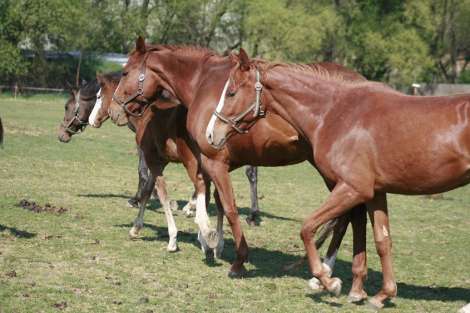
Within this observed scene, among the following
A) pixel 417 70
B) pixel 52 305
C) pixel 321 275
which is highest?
pixel 321 275

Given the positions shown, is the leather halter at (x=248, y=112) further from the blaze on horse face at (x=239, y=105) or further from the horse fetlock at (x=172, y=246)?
the horse fetlock at (x=172, y=246)

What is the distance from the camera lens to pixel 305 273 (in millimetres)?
9133

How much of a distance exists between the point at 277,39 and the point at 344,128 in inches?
2219

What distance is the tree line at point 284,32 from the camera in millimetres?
59875

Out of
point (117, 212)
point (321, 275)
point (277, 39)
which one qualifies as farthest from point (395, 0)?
point (321, 275)

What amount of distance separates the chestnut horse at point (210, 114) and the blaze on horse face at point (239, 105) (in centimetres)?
17

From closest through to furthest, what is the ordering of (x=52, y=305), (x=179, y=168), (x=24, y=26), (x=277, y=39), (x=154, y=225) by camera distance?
(x=52, y=305), (x=154, y=225), (x=179, y=168), (x=24, y=26), (x=277, y=39)

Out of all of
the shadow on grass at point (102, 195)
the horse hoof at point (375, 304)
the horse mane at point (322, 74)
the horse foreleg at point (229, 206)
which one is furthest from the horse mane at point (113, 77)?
the horse hoof at point (375, 304)

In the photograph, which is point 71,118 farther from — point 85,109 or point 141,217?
point 141,217

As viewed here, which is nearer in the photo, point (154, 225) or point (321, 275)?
point (321, 275)

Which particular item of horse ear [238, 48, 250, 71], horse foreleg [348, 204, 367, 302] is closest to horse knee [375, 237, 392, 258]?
horse foreleg [348, 204, 367, 302]

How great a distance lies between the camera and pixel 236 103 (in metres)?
7.93

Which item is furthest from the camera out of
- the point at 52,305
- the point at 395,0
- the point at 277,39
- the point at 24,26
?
the point at 395,0

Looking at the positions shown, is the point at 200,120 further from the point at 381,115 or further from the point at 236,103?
the point at 381,115
